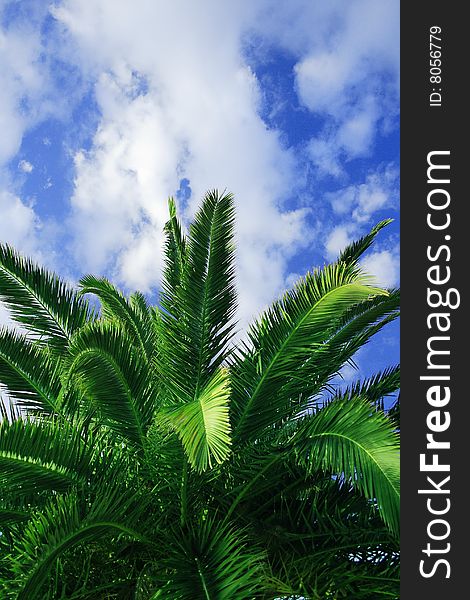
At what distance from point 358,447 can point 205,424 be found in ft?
4.29

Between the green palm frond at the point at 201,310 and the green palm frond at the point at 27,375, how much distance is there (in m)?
1.97

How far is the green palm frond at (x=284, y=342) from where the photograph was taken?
696cm

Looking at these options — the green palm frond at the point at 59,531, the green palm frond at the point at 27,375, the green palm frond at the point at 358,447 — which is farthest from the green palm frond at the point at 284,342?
the green palm frond at the point at 27,375

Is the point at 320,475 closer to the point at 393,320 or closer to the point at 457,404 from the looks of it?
the point at 393,320

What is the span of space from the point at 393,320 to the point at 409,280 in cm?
323

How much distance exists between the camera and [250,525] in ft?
25.8

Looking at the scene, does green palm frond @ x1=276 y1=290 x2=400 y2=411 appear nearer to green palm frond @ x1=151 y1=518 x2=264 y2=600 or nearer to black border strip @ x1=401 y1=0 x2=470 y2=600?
green palm frond @ x1=151 y1=518 x2=264 y2=600

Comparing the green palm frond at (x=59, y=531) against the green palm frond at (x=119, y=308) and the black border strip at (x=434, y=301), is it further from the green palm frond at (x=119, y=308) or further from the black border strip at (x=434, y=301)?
the green palm frond at (x=119, y=308)

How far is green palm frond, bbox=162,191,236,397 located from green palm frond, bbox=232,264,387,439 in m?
0.31

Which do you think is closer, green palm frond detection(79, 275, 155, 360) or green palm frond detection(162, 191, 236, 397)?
green palm frond detection(162, 191, 236, 397)

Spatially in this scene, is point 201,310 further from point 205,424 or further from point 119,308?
point 119,308

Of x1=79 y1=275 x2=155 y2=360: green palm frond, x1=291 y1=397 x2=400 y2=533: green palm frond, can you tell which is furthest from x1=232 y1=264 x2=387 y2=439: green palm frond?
x1=79 y1=275 x2=155 y2=360: green palm frond

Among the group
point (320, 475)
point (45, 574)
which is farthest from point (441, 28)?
point (45, 574)

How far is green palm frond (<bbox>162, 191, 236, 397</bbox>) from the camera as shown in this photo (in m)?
7.68
